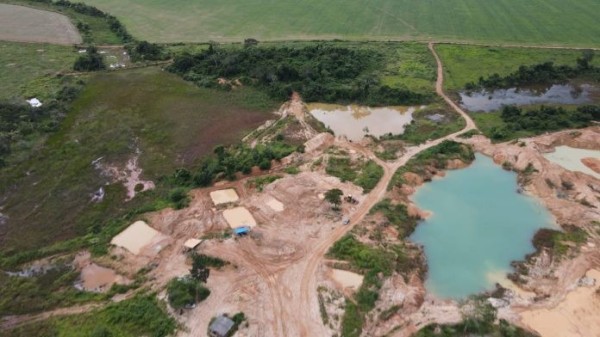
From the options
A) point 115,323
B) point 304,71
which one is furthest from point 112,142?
point 304,71

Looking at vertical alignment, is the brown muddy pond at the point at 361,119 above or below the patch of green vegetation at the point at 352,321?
above

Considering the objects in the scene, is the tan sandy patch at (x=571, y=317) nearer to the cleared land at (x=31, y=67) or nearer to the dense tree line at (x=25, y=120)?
the dense tree line at (x=25, y=120)

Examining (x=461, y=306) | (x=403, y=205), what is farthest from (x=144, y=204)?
(x=461, y=306)

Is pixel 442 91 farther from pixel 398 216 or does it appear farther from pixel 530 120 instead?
pixel 398 216

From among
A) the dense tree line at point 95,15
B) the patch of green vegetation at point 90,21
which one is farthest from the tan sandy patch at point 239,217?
the patch of green vegetation at point 90,21

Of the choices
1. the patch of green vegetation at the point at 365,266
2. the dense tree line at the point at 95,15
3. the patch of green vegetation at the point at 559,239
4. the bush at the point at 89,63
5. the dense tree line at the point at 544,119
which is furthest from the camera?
the dense tree line at the point at 95,15

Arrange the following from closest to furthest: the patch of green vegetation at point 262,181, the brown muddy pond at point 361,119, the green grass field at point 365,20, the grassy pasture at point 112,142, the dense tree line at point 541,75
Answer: the grassy pasture at point 112,142 < the patch of green vegetation at point 262,181 < the brown muddy pond at point 361,119 < the dense tree line at point 541,75 < the green grass field at point 365,20
